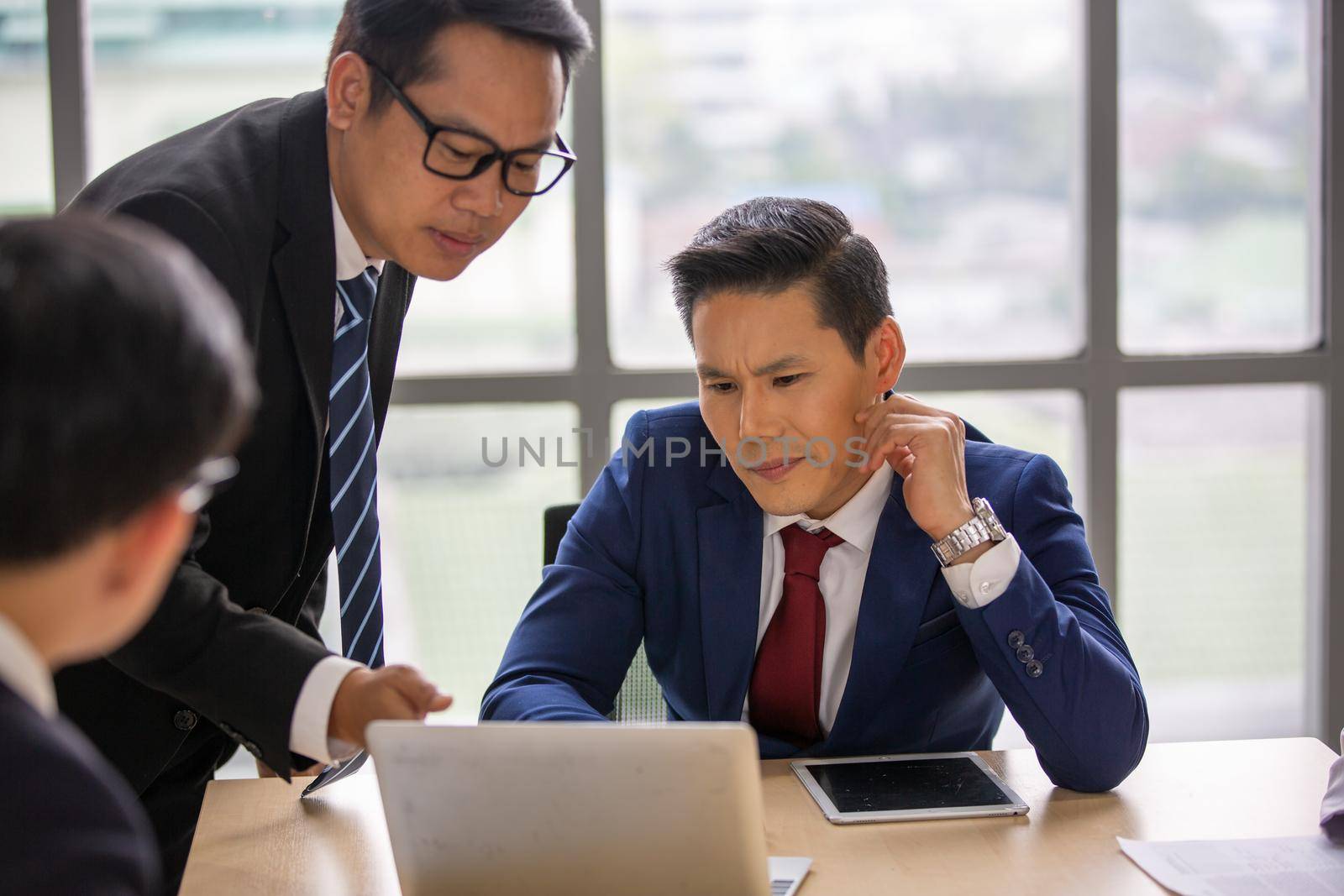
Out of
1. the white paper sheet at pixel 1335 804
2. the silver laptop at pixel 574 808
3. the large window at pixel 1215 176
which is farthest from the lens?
the large window at pixel 1215 176

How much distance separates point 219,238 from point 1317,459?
3.18m

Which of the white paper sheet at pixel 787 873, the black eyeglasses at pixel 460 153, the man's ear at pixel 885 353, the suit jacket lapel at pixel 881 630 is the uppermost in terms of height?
the black eyeglasses at pixel 460 153

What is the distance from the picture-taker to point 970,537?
1.77 metres

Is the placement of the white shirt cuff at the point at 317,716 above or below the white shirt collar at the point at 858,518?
below

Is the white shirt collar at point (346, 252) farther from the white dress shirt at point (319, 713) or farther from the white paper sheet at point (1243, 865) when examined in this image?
the white paper sheet at point (1243, 865)

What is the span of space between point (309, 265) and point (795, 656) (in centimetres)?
92

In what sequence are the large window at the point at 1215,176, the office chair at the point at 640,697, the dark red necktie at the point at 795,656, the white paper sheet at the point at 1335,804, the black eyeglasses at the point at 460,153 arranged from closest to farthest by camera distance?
the white paper sheet at the point at 1335,804
the black eyeglasses at the point at 460,153
the dark red necktie at the point at 795,656
the office chair at the point at 640,697
the large window at the point at 1215,176

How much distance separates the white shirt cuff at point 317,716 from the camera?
53.7 inches

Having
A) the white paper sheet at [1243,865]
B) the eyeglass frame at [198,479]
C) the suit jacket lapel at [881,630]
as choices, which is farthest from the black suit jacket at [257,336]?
the white paper sheet at [1243,865]

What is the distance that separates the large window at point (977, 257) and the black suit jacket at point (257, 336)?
1.54 meters

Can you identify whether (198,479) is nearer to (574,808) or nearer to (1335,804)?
(574,808)

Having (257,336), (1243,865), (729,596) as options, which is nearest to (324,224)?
(257,336)

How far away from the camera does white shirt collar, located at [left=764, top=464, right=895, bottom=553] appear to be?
6.45 feet

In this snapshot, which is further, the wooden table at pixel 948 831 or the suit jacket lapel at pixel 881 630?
the suit jacket lapel at pixel 881 630
